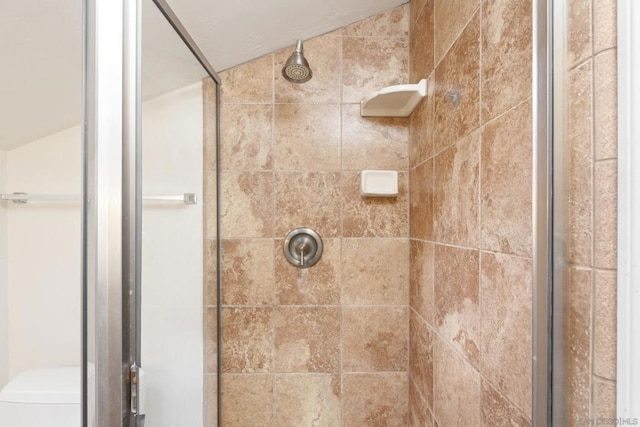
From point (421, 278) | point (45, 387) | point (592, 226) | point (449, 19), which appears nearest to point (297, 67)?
point (449, 19)

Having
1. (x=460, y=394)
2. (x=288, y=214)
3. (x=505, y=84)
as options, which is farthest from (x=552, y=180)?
(x=288, y=214)

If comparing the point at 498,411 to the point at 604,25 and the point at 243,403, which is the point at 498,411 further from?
the point at 243,403

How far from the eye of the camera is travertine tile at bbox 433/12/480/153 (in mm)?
803

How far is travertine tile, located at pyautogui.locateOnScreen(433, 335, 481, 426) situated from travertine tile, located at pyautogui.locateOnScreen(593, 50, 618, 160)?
0.59m

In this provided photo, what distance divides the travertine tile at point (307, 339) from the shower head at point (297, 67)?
95cm

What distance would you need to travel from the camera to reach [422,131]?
1225mm

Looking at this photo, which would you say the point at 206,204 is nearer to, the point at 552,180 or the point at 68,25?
the point at 68,25

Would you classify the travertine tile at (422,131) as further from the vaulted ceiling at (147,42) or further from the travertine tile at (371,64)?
the vaulted ceiling at (147,42)

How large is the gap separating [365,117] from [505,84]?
78 cm

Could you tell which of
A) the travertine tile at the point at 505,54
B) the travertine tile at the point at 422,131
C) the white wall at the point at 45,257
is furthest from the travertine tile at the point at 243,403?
the travertine tile at the point at 505,54

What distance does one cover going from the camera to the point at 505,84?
677 mm

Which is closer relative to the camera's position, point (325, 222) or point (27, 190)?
point (27, 190)

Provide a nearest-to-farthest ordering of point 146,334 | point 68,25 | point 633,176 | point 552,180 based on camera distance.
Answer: point 633,176 → point 552,180 → point 68,25 → point 146,334

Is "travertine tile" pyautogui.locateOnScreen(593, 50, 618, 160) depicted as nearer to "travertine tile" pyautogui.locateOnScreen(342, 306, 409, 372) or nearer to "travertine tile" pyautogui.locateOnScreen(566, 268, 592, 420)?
"travertine tile" pyautogui.locateOnScreen(566, 268, 592, 420)
